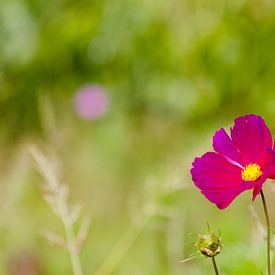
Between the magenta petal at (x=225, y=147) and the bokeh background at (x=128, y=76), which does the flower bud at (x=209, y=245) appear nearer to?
the magenta petal at (x=225, y=147)

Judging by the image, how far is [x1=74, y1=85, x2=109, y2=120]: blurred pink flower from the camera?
2686 millimetres

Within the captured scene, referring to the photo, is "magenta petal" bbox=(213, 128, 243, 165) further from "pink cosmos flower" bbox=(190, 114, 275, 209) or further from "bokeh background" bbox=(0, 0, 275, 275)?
"bokeh background" bbox=(0, 0, 275, 275)

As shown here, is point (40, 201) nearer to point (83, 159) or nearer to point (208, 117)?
point (83, 159)

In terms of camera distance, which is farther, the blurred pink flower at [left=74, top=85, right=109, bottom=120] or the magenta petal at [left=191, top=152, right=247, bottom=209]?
the blurred pink flower at [left=74, top=85, right=109, bottom=120]

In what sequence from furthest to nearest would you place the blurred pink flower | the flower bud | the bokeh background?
the blurred pink flower, the bokeh background, the flower bud

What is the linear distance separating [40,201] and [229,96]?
76 cm

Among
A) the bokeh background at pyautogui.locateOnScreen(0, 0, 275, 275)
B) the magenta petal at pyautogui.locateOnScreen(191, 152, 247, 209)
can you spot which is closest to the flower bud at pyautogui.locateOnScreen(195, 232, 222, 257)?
the magenta petal at pyautogui.locateOnScreen(191, 152, 247, 209)

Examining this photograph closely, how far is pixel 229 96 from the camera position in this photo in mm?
2689

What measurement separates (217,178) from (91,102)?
6.61ft

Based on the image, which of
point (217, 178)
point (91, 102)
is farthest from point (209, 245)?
point (91, 102)

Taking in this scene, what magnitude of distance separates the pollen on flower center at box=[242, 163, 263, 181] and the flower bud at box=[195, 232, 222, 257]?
56 millimetres

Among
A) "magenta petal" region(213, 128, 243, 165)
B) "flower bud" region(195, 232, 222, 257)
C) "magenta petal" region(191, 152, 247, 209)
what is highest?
"magenta petal" region(213, 128, 243, 165)

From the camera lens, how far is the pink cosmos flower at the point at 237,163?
2.09 ft

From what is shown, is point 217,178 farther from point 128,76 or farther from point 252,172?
point 128,76
